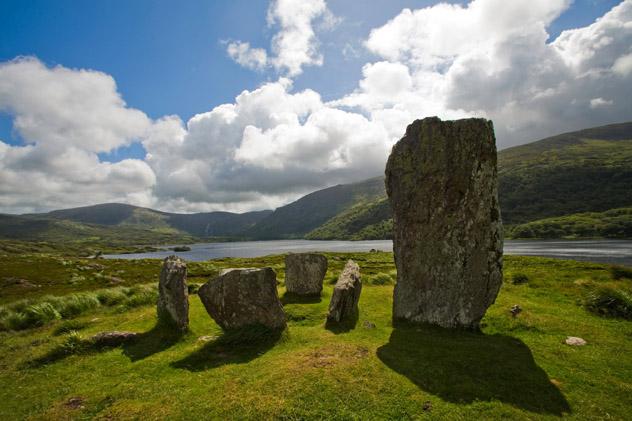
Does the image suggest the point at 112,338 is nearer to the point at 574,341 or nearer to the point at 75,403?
the point at 75,403

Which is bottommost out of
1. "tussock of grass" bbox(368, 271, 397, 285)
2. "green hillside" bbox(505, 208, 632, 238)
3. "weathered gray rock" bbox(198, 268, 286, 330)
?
"green hillside" bbox(505, 208, 632, 238)

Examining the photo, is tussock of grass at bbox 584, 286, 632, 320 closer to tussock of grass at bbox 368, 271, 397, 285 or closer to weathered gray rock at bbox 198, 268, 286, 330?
tussock of grass at bbox 368, 271, 397, 285

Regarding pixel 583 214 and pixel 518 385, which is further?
pixel 583 214

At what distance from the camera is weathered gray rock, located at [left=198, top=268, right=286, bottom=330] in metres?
13.1

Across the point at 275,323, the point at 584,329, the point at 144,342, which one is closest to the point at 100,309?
the point at 144,342

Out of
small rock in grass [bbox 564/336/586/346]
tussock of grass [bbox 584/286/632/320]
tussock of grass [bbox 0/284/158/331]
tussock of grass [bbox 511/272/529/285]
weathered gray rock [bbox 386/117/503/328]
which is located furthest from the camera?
tussock of grass [bbox 511/272/529/285]

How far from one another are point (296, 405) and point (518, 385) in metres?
6.35

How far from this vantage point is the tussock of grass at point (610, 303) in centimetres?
1509

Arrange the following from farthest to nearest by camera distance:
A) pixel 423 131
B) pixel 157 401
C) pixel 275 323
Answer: pixel 423 131 < pixel 275 323 < pixel 157 401

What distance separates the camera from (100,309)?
2084cm

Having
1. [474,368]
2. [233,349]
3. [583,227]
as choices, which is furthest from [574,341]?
[583,227]

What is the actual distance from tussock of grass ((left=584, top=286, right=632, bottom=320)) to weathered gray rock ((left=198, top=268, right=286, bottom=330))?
52.5 feet

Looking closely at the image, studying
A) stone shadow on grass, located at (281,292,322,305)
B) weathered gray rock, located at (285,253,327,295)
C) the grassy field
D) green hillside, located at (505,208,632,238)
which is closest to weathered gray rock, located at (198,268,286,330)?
the grassy field

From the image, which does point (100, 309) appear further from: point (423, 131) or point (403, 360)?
point (423, 131)
